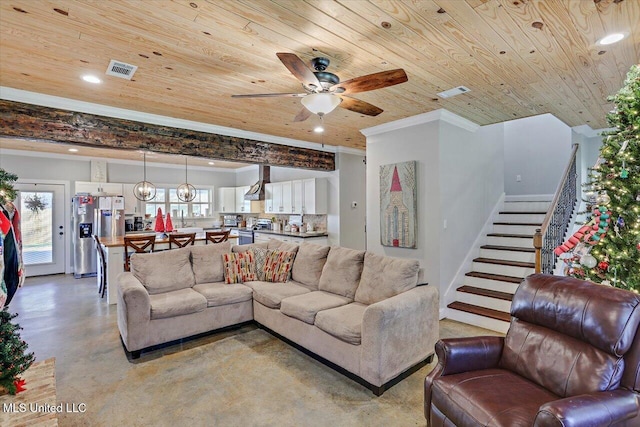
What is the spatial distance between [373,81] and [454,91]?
157cm

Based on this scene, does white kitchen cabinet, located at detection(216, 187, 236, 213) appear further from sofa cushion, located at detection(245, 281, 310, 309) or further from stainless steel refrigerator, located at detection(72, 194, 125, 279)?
sofa cushion, located at detection(245, 281, 310, 309)

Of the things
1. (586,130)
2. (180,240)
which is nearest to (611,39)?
(586,130)

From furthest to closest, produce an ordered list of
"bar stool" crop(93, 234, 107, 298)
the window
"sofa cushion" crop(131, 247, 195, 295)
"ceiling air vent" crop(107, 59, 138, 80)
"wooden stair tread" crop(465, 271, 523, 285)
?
the window
"bar stool" crop(93, 234, 107, 298)
"wooden stair tread" crop(465, 271, 523, 285)
"sofa cushion" crop(131, 247, 195, 295)
"ceiling air vent" crop(107, 59, 138, 80)

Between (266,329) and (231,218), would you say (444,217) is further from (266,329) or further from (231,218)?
(231,218)

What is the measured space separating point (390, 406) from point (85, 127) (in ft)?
14.4

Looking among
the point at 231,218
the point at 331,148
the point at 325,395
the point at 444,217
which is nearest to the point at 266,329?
the point at 325,395

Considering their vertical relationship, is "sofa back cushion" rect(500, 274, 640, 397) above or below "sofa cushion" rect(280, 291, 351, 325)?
above

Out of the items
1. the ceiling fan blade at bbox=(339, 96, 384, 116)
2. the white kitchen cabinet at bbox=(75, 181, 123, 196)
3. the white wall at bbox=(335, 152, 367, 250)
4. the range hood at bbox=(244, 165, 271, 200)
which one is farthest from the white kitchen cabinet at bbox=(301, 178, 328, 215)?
the white kitchen cabinet at bbox=(75, 181, 123, 196)

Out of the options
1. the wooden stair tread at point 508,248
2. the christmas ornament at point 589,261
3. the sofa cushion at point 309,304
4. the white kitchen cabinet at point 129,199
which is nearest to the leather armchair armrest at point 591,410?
the christmas ornament at point 589,261

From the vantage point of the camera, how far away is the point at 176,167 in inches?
352

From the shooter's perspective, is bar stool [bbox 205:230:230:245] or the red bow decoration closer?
the red bow decoration

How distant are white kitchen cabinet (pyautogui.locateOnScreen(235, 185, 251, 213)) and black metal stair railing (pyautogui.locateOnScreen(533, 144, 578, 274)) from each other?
690cm

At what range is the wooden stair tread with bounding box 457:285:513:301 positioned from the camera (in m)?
4.11

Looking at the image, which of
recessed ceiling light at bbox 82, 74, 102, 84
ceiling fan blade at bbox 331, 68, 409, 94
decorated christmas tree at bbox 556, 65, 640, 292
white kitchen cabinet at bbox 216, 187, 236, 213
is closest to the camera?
ceiling fan blade at bbox 331, 68, 409, 94
